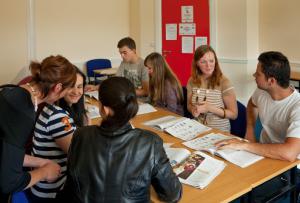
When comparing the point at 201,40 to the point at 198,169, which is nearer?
the point at 198,169

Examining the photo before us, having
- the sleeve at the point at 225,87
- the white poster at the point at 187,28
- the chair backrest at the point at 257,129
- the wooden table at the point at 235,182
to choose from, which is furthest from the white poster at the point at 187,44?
the wooden table at the point at 235,182

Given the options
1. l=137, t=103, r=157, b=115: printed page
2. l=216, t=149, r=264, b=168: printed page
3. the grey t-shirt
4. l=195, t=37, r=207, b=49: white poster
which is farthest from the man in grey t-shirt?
l=195, t=37, r=207, b=49: white poster

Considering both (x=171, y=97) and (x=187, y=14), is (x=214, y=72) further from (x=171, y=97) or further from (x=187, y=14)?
(x=187, y=14)

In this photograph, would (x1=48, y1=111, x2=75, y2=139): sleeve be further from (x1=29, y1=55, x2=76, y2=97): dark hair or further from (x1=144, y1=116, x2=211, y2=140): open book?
(x1=144, y1=116, x2=211, y2=140): open book

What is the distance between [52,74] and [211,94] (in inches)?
56.5

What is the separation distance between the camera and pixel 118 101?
1139 millimetres

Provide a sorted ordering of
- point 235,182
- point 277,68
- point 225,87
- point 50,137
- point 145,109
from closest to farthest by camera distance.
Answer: point 235,182 < point 50,137 < point 277,68 < point 225,87 < point 145,109

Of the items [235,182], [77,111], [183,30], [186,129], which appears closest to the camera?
[235,182]

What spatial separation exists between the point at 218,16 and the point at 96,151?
4.48 metres

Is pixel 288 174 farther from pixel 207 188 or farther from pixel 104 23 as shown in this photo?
pixel 104 23

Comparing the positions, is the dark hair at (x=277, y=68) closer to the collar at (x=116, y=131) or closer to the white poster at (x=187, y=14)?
the collar at (x=116, y=131)

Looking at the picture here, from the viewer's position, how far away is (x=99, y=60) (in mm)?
6234

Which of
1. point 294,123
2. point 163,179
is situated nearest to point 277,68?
point 294,123

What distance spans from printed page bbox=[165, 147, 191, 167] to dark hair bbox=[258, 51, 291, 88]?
0.69 meters
